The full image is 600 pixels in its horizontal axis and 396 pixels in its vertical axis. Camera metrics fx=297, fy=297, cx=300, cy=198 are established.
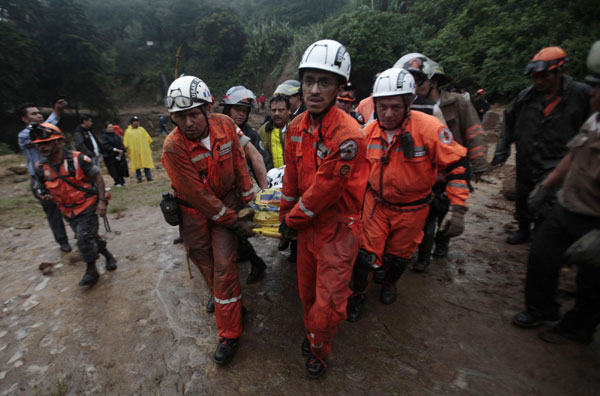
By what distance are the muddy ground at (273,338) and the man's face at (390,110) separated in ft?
5.96

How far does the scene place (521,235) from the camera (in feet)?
13.4

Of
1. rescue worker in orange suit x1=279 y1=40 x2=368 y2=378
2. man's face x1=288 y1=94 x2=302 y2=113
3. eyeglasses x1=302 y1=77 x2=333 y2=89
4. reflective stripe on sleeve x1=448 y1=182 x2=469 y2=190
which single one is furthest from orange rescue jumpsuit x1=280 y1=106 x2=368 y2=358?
man's face x1=288 y1=94 x2=302 y2=113

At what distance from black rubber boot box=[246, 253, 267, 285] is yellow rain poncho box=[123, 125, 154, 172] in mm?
7796

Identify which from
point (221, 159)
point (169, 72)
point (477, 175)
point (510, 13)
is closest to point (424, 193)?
point (477, 175)

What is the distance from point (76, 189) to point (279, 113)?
Result: 9.06 feet

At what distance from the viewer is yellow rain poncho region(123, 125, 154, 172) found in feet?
31.0

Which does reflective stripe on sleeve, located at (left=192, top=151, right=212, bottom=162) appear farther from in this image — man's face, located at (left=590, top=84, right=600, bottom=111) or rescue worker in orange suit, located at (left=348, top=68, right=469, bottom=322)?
man's face, located at (left=590, top=84, right=600, bottom=111)

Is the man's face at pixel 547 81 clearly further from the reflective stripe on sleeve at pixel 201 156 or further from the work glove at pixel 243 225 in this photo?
the reflective stripe on sleeve at pixel 201 156

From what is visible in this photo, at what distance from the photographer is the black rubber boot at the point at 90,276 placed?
3691 mm

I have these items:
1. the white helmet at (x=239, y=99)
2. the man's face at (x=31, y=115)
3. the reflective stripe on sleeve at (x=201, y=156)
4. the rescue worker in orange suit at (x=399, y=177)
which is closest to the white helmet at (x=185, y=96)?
the reflective stripe on sleeve at (x=201, y=156)

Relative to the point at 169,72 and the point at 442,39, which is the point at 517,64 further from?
the point at 169,72

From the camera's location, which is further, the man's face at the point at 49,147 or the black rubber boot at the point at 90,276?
the black rubber boot at the point at 90,276

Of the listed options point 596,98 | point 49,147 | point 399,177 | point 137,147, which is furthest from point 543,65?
point 137,147

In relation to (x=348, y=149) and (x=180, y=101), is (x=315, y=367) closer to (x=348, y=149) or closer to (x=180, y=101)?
(x=348, y=149)
